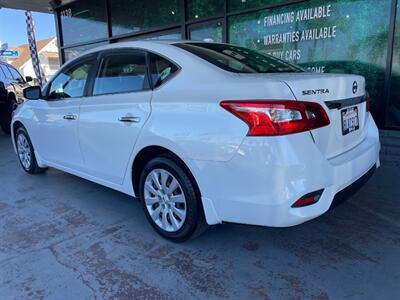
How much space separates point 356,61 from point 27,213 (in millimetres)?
4504

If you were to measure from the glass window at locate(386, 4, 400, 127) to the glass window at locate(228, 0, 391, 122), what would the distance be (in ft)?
0.38

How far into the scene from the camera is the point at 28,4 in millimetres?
9898

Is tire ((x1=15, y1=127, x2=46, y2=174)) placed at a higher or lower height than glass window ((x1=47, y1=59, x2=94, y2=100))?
lower

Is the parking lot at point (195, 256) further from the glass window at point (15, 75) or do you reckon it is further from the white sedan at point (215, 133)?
the glass window at point (15, 75)

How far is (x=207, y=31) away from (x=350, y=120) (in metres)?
4.55

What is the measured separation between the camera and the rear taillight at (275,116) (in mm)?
2006

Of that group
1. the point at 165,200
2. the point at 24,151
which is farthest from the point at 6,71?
the point at 165,200

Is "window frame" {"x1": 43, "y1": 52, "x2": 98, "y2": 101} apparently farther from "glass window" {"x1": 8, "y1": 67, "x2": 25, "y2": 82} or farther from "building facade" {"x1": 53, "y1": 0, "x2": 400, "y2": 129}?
"glass window" {"x1": 8, "y1": 67, "x2": 25, "y2": 82}

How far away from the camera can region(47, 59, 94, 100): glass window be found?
341 centimetres

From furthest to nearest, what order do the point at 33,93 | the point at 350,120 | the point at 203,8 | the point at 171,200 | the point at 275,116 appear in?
the point at 203,8 → the point at 33,93 → the point at 171,200 → the point at 350,120 → the point at 275,116

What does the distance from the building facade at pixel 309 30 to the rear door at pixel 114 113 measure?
10.7 ft

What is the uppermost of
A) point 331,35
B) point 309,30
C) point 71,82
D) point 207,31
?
point 207,31

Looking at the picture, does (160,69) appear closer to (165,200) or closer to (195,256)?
(165,200)

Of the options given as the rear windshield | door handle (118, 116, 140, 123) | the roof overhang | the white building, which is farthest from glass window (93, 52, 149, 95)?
the white building
